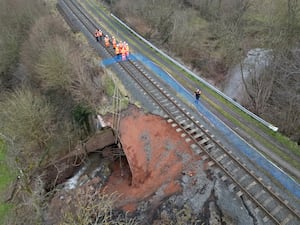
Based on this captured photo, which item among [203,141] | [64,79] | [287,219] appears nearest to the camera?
[287,219]

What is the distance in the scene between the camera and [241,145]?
54.5ft

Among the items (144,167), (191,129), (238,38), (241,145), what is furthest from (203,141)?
(238,38)

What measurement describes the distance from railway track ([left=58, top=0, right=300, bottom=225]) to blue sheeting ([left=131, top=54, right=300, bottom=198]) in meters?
1.00

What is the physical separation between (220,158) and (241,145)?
7.10 ft

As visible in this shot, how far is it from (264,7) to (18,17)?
28504 mm

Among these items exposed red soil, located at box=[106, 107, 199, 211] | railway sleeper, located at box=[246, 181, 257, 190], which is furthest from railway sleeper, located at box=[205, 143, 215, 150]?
railway sleeper, located at box=[246, 181, 257, 190]

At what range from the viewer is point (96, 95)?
20.7 metres

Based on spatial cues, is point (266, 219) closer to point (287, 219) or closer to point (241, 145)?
point (287, 219)

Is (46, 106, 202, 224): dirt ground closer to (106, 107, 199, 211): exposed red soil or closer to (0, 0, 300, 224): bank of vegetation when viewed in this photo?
(106, 107, 199, 211): exposed red soil

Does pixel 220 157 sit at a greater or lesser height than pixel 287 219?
greater

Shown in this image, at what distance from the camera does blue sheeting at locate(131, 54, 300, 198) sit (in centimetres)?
1435

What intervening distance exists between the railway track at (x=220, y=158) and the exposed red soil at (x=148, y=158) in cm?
86

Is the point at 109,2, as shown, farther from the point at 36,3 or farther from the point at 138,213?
the point at 138,213

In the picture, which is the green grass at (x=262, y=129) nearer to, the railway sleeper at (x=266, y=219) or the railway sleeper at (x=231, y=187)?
the railway sleeper at (x=231, y=187)
